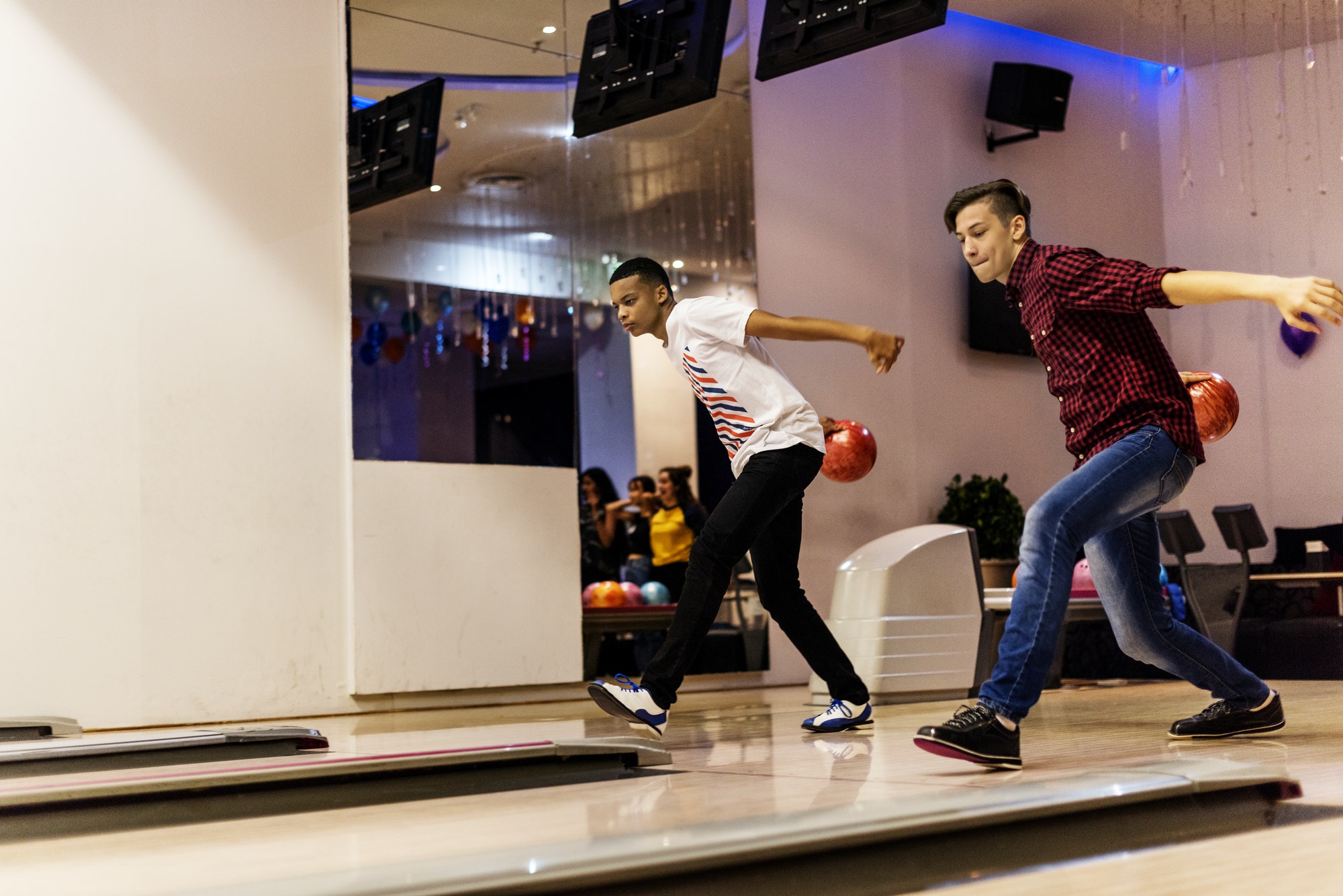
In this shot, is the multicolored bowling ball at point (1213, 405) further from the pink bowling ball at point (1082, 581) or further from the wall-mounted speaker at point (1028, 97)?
the wall-mounted speaker at point (1028, 97)

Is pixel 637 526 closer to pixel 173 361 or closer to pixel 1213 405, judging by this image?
pixel 173 361

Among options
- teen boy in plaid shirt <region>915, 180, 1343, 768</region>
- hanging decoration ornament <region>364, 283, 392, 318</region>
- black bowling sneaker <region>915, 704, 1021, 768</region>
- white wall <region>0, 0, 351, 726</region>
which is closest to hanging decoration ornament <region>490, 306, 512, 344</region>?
hanging decoration ornament <region>364, 283, 392, 318</region>

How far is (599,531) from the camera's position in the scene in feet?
23.7

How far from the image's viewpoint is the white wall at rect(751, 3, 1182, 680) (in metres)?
8.34

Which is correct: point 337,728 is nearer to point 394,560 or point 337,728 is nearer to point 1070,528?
point 394,560

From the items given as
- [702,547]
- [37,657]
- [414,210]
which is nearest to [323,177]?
[414,210]

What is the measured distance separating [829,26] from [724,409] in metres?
2.73

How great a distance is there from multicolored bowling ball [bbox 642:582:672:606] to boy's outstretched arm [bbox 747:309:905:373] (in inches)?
136

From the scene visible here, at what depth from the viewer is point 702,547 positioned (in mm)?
3980

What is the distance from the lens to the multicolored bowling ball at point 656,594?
7418 millimetres

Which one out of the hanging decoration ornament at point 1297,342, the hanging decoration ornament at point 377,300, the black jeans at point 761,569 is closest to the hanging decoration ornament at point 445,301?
the hanging decoration ornament at point 377,300

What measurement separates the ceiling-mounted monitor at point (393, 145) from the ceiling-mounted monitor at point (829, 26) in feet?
5.57

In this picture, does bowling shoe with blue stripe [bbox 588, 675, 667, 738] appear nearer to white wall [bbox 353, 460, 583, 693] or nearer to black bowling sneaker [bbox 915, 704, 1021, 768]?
black bowling sneaker [bbox 915, 704, 1021, 768]

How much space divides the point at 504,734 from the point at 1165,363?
6.54 ft
